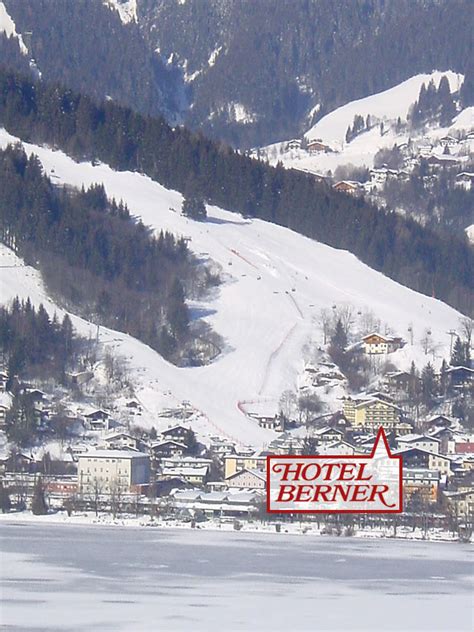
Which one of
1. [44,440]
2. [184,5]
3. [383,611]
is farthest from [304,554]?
[184,5]

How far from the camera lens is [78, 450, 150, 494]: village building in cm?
5322

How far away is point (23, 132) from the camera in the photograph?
264 ft

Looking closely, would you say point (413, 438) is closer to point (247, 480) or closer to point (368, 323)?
point (247, 480)

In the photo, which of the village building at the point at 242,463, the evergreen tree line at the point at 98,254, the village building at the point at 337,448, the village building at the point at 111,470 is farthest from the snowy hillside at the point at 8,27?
the village building at the point at 111,470

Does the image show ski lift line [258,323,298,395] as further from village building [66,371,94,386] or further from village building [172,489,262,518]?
village building [172,489,262,518]

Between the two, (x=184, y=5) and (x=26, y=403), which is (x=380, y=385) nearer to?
(x=26, y=403)

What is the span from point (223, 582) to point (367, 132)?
100809 millimetres

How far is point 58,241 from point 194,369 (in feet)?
27.2

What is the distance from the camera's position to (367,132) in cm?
13462

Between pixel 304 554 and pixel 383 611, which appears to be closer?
pixel 383 611

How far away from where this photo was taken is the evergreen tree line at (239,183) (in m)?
79.2

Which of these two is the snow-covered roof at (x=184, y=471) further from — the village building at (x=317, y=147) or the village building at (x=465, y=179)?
the village building at (x=317, y=147)

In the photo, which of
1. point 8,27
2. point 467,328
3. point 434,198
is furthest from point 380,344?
point 8,27

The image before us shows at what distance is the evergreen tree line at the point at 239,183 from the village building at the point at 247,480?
2507 cm
